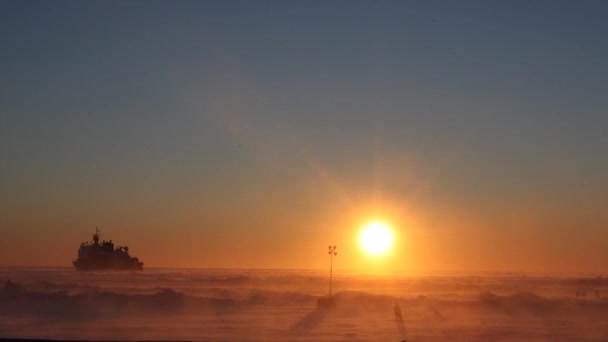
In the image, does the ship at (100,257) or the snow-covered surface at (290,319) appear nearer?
the snow-covered surface at (290,319)

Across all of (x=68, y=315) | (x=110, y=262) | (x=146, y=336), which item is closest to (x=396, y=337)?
(x=146, y=336)

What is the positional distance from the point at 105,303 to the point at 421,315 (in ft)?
84.9

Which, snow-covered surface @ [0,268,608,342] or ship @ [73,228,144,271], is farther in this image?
ship @ [73,228,144,271]

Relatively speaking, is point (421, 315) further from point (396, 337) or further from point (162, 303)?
point (162, 303)

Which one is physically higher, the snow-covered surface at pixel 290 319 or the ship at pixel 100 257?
the ship at pixel 100 257

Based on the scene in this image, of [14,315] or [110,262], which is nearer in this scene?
[14,315]

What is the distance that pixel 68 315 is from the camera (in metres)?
45.5

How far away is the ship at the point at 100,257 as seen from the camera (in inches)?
5468

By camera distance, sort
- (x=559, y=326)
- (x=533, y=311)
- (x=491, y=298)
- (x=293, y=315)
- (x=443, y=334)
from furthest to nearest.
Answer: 1. (x=491, y=298)
2. (x=533, y=311)
3. (x=293, y=315)
4. (x=559, y=326)
5. (x=443, y=334)

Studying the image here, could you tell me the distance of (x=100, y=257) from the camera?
13912 centimetres

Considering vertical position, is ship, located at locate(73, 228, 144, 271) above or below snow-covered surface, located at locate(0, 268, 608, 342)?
above

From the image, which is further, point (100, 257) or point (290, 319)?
point (100, 257)

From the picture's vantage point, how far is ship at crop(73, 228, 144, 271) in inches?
5468

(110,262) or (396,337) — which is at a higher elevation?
(110,262)
